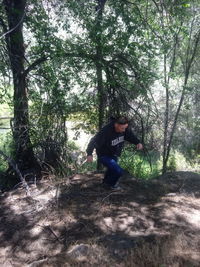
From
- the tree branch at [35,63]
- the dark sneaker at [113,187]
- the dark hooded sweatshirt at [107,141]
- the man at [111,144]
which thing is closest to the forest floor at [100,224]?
the dark sneaker at [113,187]

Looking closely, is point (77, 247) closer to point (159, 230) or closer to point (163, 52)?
point (159, 230)

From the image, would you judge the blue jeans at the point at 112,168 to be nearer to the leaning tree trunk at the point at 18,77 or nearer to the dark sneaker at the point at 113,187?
the dark sneaker at the point at 113,187

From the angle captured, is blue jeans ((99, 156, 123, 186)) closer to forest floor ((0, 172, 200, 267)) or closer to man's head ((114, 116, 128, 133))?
forest floor ((0, 172, 200, 267))

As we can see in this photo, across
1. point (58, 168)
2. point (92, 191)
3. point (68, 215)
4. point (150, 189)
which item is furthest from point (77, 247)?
point (58, 168)

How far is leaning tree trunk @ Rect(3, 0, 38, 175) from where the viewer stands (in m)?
6.39

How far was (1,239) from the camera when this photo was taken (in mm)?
4043

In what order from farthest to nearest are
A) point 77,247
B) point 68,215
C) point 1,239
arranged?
point 68,215 < point 1,239 < point 77,247

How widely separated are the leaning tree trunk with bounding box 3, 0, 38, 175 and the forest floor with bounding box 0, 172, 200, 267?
1542 millimetres

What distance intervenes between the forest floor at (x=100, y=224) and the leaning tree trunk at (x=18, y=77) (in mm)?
1542

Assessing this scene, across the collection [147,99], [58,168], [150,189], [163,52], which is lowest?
[150,189]

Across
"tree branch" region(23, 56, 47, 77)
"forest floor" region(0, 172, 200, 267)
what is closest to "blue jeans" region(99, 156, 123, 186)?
"forest floor" region(0, 172, 200, 267)

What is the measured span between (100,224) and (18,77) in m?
4.51

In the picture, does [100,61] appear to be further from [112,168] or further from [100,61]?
[112,168]

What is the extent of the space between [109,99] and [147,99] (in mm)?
1014
